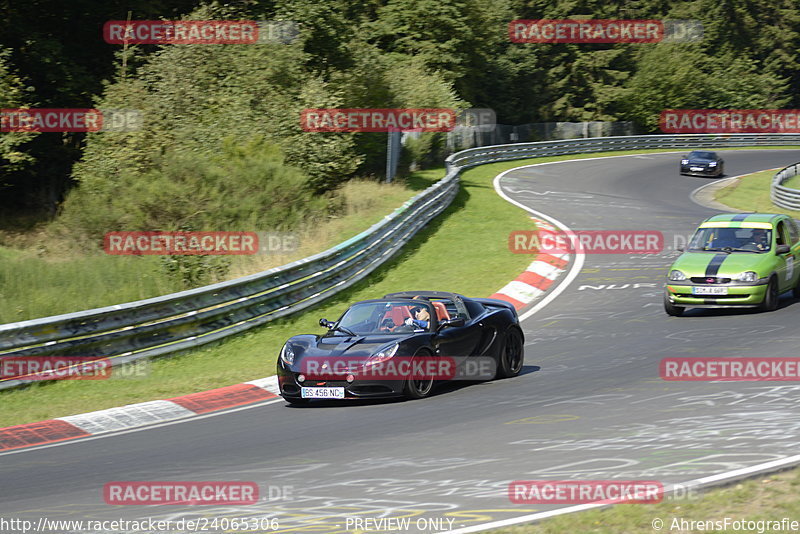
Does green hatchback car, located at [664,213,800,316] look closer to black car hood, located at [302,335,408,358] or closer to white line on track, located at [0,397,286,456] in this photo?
black car hood, located at [302,335,408,358]

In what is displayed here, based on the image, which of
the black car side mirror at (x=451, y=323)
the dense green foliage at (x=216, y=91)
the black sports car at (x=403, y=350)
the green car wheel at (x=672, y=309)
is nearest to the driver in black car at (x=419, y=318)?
the black sports car at (x=403, y=350)

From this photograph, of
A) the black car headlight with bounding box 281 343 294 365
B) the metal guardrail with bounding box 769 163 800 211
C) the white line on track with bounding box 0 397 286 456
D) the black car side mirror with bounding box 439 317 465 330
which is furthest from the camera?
the metal guardrail with bounding box 769 163 800 211

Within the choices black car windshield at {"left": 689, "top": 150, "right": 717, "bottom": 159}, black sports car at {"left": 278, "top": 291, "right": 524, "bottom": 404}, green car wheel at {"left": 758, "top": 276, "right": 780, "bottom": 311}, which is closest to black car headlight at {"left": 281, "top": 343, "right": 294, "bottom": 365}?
black sports car at {"left": 278, "top": 291, "right": 524, "bottom": 404}

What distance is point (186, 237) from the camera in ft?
69.7

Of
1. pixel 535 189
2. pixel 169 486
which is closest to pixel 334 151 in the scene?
pixel 535 189

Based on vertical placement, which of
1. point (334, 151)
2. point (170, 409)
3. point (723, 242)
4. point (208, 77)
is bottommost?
point (170, 409)

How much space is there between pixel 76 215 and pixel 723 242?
1653cm

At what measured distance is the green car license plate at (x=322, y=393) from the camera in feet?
35.8

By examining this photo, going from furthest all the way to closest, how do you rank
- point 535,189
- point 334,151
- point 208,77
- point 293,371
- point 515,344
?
point 535,189 → point 208,77 → point 334,151 → point 515,344 → point 293,371

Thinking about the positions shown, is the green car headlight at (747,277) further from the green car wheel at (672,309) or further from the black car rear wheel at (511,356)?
the black car rear wheel at (511,356)

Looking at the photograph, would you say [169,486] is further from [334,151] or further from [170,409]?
[334,151]

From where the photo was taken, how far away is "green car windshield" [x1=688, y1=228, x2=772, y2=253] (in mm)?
16812

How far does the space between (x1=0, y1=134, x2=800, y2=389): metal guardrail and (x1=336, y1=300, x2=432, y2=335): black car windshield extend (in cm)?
364

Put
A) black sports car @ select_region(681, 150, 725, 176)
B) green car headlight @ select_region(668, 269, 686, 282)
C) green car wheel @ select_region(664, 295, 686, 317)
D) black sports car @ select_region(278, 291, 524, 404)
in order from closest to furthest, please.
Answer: black sports car @ select_region(278, 291, 524, 404), green car headlight @ select_region(668, 269, 686, 282), green car wheel @ select_region(664, 295, 686, 317), black sports car @ select_region(681, 150, 725, 176)
